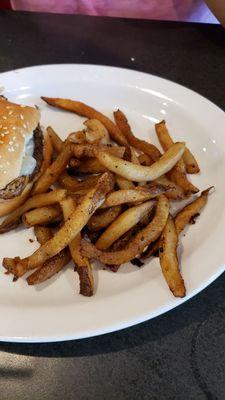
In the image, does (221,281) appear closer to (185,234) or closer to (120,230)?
(185,234)

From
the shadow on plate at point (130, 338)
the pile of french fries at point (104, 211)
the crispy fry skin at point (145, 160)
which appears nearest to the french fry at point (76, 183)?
the pile of french fries at point (104, 211)

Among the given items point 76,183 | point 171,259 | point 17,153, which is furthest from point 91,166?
point 171,259

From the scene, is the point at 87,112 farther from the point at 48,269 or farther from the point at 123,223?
the point at 48,269

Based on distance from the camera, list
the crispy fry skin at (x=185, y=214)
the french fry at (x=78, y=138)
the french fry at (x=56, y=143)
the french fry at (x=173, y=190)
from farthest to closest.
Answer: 1. the french fry at (x=56, y=143)
2. the french fry at (x=78, y=138)
3. the french fry at (x=173, y=190)
4. the crispy fry skin at (x=185, y=214)

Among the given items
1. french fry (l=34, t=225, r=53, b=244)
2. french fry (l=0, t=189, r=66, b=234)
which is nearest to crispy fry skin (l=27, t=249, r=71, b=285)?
french fry (l=34, t=225, r=53, b=244)

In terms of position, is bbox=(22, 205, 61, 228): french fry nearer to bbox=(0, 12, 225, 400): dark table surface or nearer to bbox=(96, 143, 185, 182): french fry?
bbox=(96, 143, 185, 182): french fry

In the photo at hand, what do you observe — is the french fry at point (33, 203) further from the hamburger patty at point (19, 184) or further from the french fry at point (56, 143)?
the french fry at point (56, 143)
